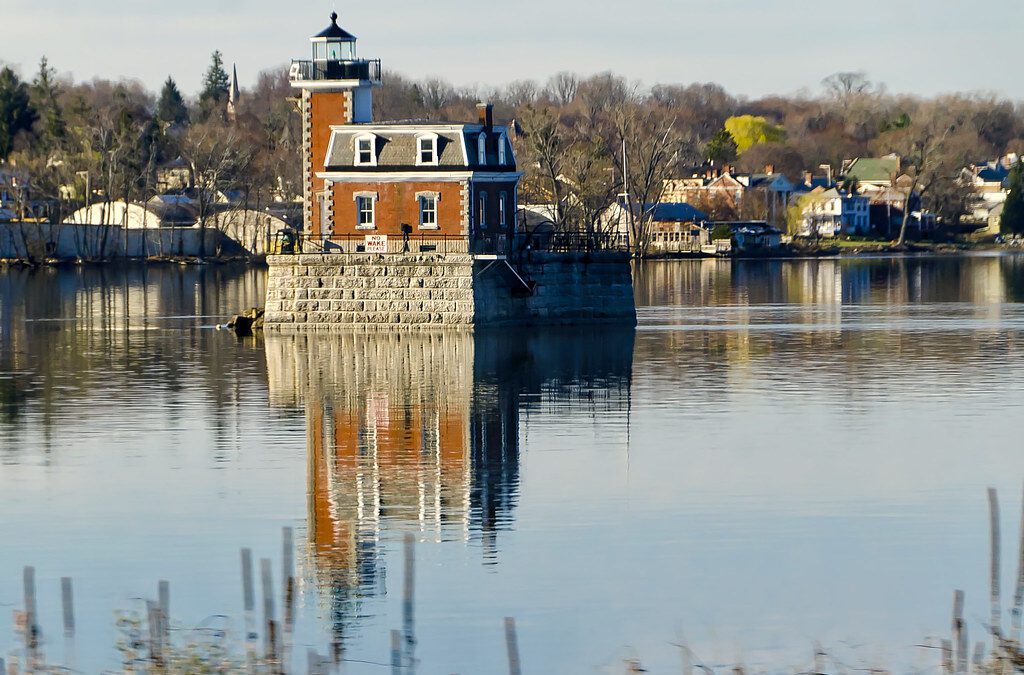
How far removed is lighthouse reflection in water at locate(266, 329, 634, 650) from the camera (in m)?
24.0

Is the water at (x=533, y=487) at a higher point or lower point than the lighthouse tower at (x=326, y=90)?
lower

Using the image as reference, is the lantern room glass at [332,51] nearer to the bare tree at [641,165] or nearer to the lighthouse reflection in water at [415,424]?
the lighthouse reflection in water at [415,424]

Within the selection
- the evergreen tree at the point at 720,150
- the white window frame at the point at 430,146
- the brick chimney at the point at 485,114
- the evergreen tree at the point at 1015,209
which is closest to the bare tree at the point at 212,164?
the evergreen tree at the point at 720,150

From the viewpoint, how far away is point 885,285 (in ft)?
309

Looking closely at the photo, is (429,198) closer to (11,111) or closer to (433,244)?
(433,244)

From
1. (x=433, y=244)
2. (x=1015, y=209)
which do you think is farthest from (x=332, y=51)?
(x=1015, y=209)

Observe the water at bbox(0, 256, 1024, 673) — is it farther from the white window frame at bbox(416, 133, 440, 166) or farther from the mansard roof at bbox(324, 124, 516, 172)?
the white window frame at bbox(416, 133, 440, 166)

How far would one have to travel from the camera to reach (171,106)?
19088 cm

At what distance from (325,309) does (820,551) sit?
33727 mm

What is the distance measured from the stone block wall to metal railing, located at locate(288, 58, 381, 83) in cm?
810

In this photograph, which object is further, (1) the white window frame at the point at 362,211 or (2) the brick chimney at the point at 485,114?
(2) the brick chimney at the point at 485,114

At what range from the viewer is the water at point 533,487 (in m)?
20.0

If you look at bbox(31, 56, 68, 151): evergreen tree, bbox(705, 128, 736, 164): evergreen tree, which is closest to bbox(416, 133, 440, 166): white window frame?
bbox(31, 56, 68, 151): evergreen tree

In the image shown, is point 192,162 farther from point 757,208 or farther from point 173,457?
point 173,457
